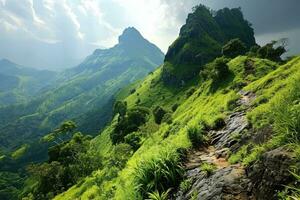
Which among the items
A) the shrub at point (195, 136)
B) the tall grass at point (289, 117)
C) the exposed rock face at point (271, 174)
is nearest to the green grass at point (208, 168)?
the exposed rock face at point (271, 174)

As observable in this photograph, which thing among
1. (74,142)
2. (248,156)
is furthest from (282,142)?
(74,142)

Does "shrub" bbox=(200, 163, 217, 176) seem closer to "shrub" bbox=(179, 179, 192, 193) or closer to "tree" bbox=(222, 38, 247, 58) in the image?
"shrub" bbox=(179, 179, 192, 193)

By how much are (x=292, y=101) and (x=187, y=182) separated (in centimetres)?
647

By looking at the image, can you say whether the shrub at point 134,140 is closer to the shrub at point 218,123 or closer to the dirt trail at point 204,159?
the shrub at point 218,123

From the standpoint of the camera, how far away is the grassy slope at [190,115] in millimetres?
21609

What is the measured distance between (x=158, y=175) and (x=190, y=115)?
52624 millimetres

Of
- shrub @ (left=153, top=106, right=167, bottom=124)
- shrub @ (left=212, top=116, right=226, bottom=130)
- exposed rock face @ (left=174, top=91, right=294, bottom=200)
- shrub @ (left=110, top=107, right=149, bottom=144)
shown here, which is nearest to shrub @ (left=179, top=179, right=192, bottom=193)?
exposed rock face @ (left=174, top=91, right=294, bottom=200)

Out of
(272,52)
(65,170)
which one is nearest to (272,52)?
(272,52)

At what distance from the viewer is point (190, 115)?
69125mm

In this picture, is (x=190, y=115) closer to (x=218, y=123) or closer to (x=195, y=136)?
(x=218, y=123)

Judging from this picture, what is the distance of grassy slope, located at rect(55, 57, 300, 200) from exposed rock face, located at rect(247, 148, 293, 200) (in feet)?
14.6

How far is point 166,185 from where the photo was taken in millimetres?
17438

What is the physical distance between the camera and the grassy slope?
21.6m

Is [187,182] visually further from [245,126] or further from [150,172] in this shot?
[245,126]
